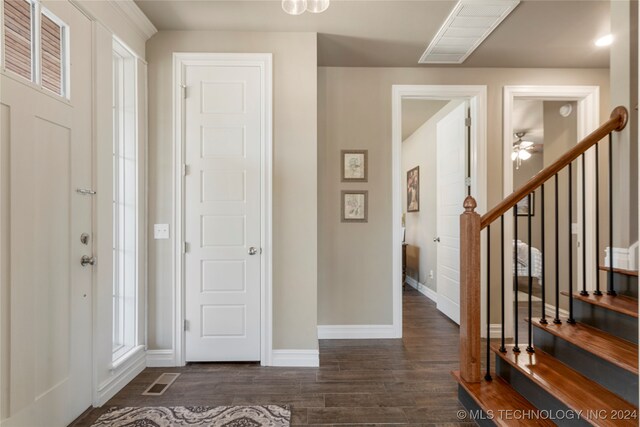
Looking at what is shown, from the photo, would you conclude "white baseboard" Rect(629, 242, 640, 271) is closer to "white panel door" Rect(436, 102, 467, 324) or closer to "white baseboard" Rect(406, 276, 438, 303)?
"white panel door" Rect(436, 102, 467, 324)

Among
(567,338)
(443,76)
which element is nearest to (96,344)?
(567,338)

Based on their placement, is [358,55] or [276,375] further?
[358,55]

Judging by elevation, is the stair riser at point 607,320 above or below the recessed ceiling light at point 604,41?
below

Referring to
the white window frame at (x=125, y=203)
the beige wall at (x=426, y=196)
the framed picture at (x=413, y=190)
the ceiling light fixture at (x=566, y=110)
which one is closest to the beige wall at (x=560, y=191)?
the ceiling light fixture at (x=566, y=110)

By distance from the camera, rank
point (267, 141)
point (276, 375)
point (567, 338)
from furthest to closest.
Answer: point (267, 141)
point (276, 375)
point (567, 338)

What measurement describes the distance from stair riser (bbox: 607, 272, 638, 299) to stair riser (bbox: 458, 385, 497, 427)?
120 centimetres

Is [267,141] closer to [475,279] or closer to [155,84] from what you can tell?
[155,84]

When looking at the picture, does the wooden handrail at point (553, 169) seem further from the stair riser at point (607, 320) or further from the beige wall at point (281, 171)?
the beige wall at point (281, 171)

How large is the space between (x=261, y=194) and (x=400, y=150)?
1.56 meters

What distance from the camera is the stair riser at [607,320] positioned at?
5.41 feet

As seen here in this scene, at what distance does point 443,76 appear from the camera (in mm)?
3242

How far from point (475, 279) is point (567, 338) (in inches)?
21.5

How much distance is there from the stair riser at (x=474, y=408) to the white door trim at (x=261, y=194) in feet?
4.75

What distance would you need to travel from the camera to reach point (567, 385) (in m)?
1.56
